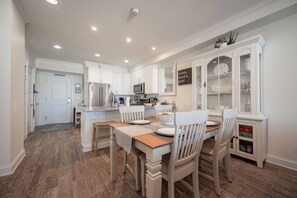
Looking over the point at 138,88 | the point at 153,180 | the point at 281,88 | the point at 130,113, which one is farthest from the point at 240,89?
the point at 138,88

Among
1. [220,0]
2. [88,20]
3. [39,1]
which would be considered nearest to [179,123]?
[220,0]

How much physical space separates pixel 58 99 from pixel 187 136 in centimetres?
615

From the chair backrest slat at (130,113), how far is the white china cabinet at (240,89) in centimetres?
151

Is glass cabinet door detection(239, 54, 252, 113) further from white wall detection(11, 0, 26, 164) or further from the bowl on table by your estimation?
white wall detection(11, 0, 26, 164)

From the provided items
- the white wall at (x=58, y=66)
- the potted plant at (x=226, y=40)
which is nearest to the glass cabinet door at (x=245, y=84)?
the potted plant at (x=226, y=40)

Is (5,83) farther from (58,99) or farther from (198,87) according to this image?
(58,99)

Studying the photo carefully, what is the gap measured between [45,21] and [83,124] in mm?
2172

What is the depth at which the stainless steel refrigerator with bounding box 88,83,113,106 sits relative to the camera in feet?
15.5

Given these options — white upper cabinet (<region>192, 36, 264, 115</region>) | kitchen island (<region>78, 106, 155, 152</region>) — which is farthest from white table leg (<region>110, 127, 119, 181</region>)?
white upper cabinet (<region>192, 36, 264, 115</region>)

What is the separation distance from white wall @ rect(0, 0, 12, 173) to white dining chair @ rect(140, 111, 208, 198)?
227 cm

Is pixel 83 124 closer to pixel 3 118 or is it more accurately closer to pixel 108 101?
pixel 3 118

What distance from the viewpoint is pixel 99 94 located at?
16.1 ft

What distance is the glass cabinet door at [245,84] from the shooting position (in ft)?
7.23

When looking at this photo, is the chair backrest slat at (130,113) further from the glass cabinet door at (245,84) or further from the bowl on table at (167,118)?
the glass cabinet door at (245,84)
